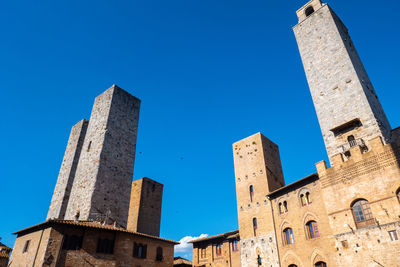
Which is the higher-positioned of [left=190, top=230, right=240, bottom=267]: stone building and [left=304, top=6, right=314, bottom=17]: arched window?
[left=304, top=6, right=314, bottom=17]: arched window

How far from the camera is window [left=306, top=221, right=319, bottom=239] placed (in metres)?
19.6

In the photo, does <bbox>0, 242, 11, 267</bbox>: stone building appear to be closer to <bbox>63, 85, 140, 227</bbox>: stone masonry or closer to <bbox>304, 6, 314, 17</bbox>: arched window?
<bbox>63, 85, 140, 227</bbox>: stone masonry

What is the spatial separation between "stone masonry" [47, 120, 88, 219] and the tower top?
25.7m

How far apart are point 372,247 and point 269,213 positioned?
9.36 metres

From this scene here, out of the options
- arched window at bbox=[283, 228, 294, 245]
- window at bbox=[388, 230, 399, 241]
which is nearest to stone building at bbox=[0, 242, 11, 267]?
arched window at bbox=[283, 228, 294, 245]

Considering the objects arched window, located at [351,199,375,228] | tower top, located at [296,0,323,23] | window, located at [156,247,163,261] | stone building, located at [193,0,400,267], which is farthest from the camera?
tower top, located at [296,0,323,23]

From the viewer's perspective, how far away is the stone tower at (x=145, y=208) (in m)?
28.0

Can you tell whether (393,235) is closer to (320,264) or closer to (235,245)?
(320,264)

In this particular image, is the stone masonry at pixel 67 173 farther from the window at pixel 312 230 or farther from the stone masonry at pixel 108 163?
the window at pixel 312 230

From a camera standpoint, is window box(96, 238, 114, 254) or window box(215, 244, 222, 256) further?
window box(215, 244, 222, 256)

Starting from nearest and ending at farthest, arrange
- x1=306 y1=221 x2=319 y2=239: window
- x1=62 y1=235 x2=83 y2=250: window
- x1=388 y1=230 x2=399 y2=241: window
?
x1=388 y1=230 x2=399 y2=241: window
x1=62 y1=235 x2=83 y2=250: window
x1=306 y1=221 x2=319 y2=239: window

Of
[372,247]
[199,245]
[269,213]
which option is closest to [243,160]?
[269,213]

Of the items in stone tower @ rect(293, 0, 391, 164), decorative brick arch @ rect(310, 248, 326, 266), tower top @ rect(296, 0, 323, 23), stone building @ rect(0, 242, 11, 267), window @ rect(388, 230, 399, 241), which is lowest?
decorative brick arch @ rect(310, 248, 326, 266)

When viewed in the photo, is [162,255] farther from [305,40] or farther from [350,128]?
[305,40]
